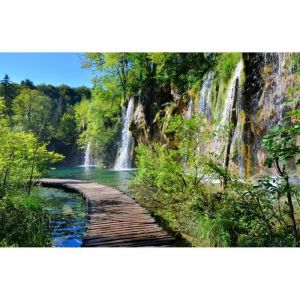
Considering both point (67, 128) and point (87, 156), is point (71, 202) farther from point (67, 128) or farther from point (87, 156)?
point (67, 128)

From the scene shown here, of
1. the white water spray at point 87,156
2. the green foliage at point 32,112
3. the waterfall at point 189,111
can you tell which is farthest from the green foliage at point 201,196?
the green foliage at point 32,112

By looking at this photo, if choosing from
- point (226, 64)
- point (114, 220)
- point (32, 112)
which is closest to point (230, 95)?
point (226, 64)

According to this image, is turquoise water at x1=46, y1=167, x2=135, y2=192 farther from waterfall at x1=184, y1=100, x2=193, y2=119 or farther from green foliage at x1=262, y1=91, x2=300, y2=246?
green foliage at x1=262, y1=91, x2=300, y2=246

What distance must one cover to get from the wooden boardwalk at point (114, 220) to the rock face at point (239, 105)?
692 mm

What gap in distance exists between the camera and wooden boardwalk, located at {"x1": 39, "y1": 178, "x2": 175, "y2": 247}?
3.98 meters

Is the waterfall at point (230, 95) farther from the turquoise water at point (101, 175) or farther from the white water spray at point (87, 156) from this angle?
the white water spray at point (87, 156)

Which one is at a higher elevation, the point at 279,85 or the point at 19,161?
the point at 279,85

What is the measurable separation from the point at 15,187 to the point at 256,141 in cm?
240

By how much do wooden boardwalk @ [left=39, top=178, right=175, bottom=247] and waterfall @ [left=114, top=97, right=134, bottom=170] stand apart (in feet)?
1.05

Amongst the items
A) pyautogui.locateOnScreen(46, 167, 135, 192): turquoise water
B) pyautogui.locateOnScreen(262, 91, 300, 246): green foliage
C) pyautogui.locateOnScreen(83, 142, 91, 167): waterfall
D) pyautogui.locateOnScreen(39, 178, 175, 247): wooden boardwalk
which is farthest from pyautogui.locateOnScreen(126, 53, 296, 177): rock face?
pyautogui.locateOnScreen(39, 178, 175, 247): wooden boardwalk

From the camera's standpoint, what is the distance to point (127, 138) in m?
4.94
